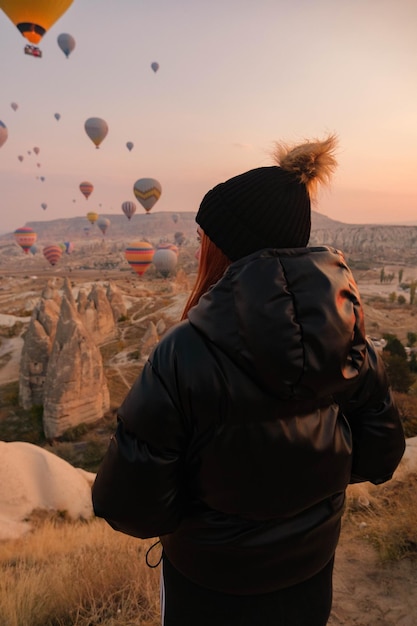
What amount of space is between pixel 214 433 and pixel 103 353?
2232 cm

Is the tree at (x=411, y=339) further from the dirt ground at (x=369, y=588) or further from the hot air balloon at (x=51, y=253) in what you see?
the hot air balloon at (x=51, y=253)

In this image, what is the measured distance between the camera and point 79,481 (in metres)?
8.21

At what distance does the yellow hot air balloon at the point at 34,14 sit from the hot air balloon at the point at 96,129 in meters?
18.5

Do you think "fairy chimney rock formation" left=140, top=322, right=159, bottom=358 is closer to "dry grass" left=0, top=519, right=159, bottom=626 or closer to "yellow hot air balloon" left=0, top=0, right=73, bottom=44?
"yellow hot air balloon" left=0, top=0, right=73, bottom=44

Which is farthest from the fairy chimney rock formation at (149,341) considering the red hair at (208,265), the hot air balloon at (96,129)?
the hot air balloon at (96,129)

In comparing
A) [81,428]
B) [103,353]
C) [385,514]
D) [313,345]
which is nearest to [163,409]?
[313,345]

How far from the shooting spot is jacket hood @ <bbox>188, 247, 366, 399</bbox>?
0.87 m

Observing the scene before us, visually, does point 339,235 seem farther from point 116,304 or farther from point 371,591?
point 371,591

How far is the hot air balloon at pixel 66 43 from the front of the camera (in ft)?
113

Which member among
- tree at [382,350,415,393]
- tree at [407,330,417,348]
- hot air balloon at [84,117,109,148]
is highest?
hot air balloon at [84,117,109,148]

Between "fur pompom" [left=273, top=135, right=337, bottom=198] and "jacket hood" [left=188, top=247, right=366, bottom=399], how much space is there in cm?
34

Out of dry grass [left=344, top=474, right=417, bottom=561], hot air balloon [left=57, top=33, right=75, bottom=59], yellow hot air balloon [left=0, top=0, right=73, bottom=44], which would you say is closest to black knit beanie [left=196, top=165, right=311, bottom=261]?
dry grass [left=344, top=474, right=417, bottom=561]

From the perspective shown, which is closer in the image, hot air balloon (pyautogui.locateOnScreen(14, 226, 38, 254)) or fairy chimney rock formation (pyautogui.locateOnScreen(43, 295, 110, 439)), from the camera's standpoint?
fairy chimney rock formation (pyautogui.locateOnScreen(43, 295, 110, 439))

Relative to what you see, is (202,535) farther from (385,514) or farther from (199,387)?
(385,514)
